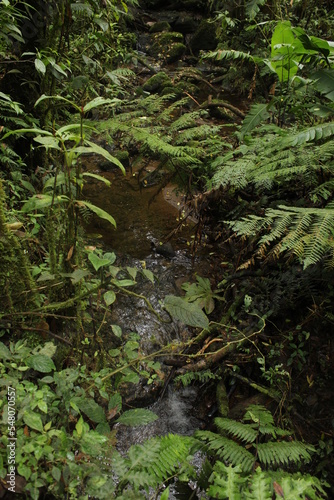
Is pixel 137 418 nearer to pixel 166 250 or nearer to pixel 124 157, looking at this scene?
pixel 166 250

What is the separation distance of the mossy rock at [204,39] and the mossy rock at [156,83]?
10.9 ft

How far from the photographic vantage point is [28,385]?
59.7 inches

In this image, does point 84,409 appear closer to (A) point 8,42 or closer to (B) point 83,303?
(B) point 83,303

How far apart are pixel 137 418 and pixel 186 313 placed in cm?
66

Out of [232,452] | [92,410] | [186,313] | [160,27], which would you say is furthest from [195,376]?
[160,27]

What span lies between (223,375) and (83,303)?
1198 millimetres

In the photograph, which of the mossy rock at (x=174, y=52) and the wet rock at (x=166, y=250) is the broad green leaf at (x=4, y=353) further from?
the mossy rock at (x=174, y=52)

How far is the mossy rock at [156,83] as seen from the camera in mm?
8203

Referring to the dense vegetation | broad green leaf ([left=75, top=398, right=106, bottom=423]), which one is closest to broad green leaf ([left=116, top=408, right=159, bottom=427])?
the dense vegetation

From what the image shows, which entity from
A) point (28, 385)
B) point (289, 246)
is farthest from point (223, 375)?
point (28, 385)

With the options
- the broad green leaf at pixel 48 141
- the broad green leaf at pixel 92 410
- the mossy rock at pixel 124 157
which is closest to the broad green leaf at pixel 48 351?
the broad green leaf at pixel 92 410

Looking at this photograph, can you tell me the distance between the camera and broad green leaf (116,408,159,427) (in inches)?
75.1

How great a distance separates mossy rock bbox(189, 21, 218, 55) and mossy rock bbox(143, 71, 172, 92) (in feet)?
10.9

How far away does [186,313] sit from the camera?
7.04 feet
